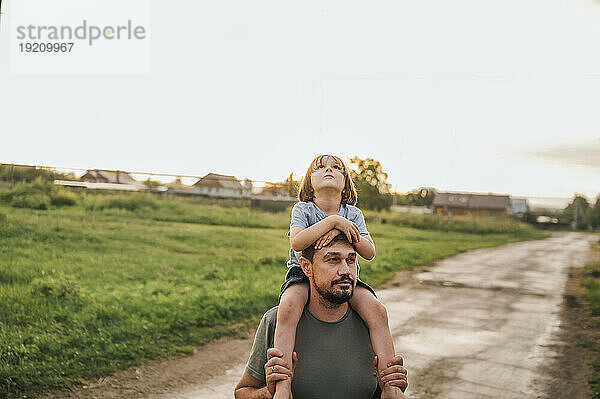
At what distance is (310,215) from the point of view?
A: 1.69 m

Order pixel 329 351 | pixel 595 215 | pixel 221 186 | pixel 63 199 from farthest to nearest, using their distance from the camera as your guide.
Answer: pixel 221 186 → pixel 63 199 → pixel 595 215 → pixel 329 351

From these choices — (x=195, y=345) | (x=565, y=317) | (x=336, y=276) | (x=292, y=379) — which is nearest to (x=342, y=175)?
(x=336, y=276)

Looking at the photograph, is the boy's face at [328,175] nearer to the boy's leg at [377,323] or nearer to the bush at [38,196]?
the boy's leg at [377,323]

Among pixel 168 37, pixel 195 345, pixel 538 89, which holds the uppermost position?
pixel 168 37

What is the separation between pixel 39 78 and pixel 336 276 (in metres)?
4.74

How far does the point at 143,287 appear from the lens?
211 inches

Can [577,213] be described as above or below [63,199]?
below

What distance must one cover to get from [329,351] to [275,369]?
0.17 m

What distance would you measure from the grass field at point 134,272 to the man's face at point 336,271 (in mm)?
2646

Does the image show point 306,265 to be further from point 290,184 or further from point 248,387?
point 290,184

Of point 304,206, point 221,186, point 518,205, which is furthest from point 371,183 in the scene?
point 304,206

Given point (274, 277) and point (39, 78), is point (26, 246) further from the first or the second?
point (274, 277)

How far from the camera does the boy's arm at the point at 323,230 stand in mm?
1468

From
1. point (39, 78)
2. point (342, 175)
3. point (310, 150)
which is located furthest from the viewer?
point (310, 150)
